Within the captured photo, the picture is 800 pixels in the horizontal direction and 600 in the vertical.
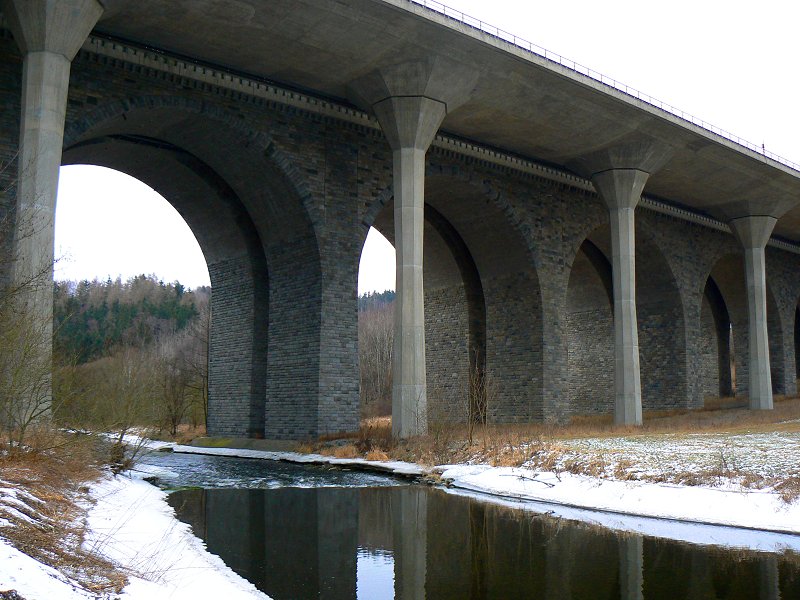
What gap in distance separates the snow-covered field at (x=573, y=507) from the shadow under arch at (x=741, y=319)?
92.5 feet

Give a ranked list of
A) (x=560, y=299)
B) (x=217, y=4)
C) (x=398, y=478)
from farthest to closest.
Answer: (x=560, y=299) < (x=217, y=4) < (x=398, y=478)

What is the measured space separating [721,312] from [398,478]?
123ft

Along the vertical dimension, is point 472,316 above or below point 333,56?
below

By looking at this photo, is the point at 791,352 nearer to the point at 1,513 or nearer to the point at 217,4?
the point at 217,4

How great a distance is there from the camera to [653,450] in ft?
54.2

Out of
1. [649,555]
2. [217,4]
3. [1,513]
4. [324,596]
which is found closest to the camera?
[1,513]

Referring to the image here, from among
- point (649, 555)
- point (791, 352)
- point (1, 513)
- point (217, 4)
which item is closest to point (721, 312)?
point (791, 352)

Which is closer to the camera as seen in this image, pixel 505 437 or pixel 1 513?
pixel 1 513

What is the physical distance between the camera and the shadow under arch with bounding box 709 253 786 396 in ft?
149

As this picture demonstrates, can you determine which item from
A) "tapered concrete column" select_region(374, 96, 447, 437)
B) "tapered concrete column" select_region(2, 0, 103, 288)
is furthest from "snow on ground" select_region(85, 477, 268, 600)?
"tapered concrete column" select_region(374, 96, 447, 437)

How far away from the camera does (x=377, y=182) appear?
26.0 metres

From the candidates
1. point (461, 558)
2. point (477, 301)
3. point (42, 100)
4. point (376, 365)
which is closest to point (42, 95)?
point (42, 100)

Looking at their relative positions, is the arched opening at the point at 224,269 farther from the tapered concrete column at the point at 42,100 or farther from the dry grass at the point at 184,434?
the tapered concrete column at the point at 42,100

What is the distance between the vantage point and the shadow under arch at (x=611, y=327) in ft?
121
